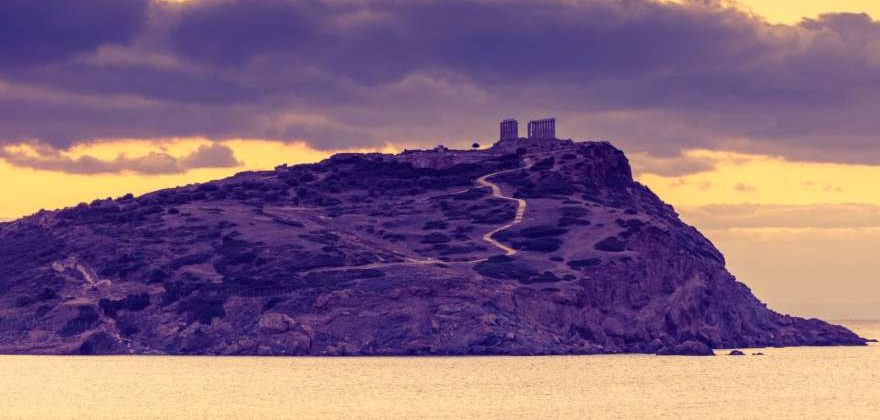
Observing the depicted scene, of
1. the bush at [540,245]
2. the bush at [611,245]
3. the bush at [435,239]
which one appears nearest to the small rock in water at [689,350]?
the bush at [611,245]

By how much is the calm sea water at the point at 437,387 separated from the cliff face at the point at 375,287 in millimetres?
6001

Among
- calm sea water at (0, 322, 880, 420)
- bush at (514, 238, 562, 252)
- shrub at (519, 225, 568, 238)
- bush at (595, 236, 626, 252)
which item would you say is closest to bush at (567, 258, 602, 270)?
bush at (595, 236, 626, 252)

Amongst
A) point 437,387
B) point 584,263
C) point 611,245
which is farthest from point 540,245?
point 437,387

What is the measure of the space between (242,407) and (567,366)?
45.4 meters

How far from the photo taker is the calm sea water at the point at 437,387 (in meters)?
93.2

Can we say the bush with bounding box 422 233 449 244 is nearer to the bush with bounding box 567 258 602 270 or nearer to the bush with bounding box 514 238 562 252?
the bush with bounding box 514 238 562 252

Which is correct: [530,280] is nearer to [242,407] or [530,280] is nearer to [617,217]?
[617,217]

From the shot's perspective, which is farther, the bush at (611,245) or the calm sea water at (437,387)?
the bush at (611,245)

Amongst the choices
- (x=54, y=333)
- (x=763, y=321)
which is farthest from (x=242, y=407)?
(x=763, y=321)

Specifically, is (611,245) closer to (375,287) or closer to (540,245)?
(540,245)

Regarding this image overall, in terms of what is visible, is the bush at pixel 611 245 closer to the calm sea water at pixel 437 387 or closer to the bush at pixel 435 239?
the bush at pixel 435 239

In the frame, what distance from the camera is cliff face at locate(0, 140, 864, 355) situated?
149 meters

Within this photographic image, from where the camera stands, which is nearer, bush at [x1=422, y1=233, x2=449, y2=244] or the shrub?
bush at [x1=422, y1=233, x2=449, y2=244]

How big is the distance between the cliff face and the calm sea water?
6.00 meters
